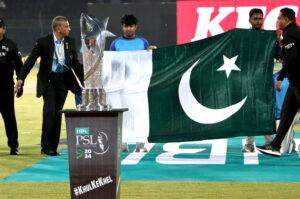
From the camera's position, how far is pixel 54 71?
24.4 feet

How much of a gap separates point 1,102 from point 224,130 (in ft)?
9.05

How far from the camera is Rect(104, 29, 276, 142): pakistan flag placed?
731 centimetres

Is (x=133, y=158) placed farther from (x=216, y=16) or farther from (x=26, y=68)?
(x=216, y=16)

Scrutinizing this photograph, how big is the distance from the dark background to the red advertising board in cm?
1188

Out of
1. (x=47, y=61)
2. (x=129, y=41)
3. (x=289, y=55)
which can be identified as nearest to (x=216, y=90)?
(x=289, y=55)

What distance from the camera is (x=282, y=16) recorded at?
6.78 meters

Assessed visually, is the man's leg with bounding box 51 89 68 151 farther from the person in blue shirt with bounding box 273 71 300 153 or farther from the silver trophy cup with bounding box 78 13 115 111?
the silver trophy cup with bounding box 78 13 115 111

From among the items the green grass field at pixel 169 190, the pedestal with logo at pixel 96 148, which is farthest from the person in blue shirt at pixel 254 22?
the pedestal with logo at pixel 96 148

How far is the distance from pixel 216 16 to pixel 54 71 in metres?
5.53

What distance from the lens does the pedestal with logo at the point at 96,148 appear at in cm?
398

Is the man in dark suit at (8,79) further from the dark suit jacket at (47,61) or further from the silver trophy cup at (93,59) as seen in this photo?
the silver trophy cup at (93,59)

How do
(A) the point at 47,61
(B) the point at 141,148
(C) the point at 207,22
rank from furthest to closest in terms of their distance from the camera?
(C) the point at 207,22
(B) the point at 141,148
(A) the point at 47,61

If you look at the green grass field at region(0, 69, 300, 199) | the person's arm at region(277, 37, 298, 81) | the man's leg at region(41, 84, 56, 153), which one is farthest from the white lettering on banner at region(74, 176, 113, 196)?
the man's leg at region(41, 84, 56, 153)

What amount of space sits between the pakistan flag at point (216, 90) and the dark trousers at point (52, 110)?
90cm
